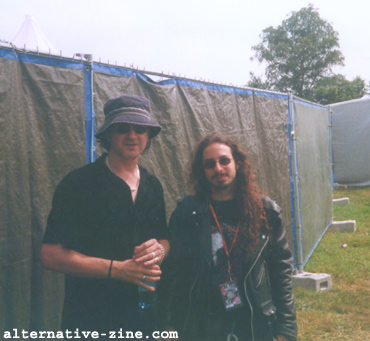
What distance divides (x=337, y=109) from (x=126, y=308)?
54.5 feet

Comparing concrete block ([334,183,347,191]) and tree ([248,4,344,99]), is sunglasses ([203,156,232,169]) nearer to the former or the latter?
concrete block ([334,183,347,191])

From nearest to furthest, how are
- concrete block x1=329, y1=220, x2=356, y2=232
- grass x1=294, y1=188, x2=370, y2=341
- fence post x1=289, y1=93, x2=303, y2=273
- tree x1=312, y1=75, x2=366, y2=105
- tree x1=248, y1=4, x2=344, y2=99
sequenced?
grass x1=294, y1=188, x2=370, y2=341 < fence post x1=289, y1=93, x2=303, y2=273 < concrete block x1=329, y1=220, x2=356, y2=232 < tree x1=312, y1=75, x2=366, y2=105 < tree x1=248, y1=4, x2=344, y2=99

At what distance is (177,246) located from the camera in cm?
228

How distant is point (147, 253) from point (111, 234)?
0.21 m

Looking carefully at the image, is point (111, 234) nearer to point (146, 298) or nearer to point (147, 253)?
point (147, 253)

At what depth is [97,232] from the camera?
196 centimetres

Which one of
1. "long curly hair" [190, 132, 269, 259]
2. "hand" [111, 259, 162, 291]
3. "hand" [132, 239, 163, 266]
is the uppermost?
"long curly hair" [190, 132, 269, 259]

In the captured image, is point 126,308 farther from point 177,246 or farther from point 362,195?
point 362,195

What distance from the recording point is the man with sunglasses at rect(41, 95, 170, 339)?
1.88m

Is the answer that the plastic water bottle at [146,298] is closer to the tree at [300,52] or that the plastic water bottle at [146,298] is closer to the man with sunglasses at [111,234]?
the man with sunglasses at [111,234]

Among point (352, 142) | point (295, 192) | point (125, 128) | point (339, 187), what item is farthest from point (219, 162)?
point (352, 142)

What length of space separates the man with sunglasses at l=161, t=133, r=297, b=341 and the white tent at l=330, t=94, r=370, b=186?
50.8 ft

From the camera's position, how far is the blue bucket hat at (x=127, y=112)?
2.06m

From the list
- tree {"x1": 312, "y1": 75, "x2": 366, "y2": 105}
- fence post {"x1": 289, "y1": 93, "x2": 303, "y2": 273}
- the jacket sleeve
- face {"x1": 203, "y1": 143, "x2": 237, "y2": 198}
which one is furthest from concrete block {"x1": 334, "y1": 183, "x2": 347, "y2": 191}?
tree {"x1": 312, "y1": 75, "x2": 366, "y2": 105}
